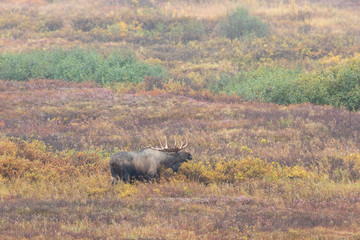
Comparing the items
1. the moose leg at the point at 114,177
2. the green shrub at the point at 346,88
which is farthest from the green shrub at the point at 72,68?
the moose leg at the point at 114,177

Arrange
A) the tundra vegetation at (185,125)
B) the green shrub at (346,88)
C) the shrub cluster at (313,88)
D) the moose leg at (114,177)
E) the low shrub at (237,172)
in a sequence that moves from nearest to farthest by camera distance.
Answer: the tundra vegetation at (185,125)
the moose leg at (114,177)
the low shrub at (237,172)
the green shrub at (346,88)
the shrub cluster at (313,88)

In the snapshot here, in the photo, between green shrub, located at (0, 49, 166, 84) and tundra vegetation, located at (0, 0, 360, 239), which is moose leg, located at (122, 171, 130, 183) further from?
green shrub, located at (0, 49, 166, 84)

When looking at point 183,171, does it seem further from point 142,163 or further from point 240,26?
point 240,26

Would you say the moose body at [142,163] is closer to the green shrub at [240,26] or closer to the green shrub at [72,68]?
the green shrub at [72,68]

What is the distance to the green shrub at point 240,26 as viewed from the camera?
46.0 m

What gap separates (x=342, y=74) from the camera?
23891 millimetres

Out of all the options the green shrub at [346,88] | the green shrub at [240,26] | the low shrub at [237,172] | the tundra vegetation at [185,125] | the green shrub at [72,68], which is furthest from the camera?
the green shrub at [240,26]

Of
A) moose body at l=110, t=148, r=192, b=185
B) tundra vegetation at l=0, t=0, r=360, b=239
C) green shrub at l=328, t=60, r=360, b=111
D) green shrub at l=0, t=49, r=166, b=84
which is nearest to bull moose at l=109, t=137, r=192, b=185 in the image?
moose body at l=110, t=148, r=192, b=185

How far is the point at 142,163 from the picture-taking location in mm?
11727

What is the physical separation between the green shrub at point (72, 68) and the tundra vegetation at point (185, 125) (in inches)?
4.4

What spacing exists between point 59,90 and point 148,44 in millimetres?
19465

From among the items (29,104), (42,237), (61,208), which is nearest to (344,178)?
(61,208)

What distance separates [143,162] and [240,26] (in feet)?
121

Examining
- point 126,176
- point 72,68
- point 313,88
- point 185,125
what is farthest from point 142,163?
point 72,68
